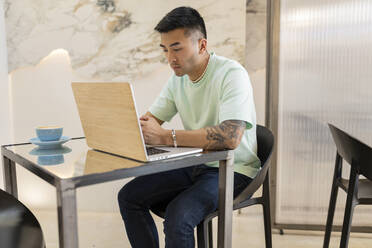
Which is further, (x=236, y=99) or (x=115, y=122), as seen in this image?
(x=236, y=99)

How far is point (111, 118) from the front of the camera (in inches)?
44.1

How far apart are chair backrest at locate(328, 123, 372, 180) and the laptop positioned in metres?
0.66

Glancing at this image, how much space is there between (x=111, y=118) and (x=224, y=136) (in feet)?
1.29

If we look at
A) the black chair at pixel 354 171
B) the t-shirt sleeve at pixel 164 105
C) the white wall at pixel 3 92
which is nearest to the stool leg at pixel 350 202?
the black chair at pixel 354 171

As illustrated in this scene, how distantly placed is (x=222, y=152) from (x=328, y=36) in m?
1.41

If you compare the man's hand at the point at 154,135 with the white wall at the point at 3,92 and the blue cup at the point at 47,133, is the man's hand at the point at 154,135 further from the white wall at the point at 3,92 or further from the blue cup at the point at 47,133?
the white wall at the point at 3,92

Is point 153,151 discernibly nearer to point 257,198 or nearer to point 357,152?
point 257,198

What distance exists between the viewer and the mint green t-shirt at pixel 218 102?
139cm

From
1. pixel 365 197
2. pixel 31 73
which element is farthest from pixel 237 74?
pixel 31 73

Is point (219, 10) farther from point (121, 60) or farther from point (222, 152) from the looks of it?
point (222, 152)

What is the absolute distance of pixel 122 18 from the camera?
262 cm

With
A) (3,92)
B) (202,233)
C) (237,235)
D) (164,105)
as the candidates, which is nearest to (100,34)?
(3,92)

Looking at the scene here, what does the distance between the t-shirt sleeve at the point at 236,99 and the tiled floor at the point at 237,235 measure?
1.11 m

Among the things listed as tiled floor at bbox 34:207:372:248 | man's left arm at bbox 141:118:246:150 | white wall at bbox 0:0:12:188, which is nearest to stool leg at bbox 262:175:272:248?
man's left arm at bbox 141:118:246:150
